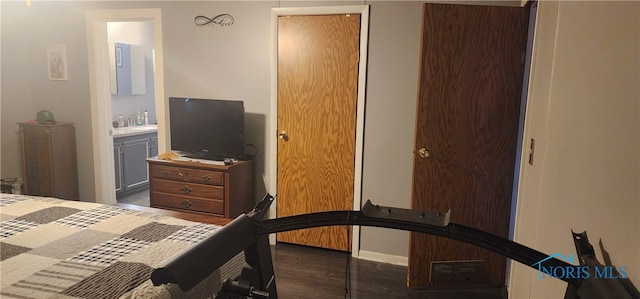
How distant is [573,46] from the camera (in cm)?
140

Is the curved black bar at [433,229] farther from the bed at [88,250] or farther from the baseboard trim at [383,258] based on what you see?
the baseboard trim at [383,258]

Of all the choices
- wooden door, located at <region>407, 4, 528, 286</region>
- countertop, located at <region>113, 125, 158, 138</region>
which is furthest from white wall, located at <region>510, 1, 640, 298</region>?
countertop, located at <region>113, 125, 158, 138</region>

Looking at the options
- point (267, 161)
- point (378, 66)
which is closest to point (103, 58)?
point (267, 161)

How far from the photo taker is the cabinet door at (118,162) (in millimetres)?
4492

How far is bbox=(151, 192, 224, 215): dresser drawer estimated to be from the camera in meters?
3.33

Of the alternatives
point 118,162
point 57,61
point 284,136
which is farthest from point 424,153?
point 57,61

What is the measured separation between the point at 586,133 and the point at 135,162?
4701mm

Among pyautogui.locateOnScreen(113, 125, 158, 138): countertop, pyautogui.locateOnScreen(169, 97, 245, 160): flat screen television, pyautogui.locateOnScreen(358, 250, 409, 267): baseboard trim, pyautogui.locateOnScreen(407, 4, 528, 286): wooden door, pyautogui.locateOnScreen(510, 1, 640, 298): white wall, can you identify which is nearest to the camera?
pyautogui.locateOnScreen(510, 1, 640, 298): white wall

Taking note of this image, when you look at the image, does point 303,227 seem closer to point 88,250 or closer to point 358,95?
point 88,250

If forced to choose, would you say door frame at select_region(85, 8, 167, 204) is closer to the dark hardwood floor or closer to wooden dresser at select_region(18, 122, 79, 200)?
wooden dresser at select_region(18, 122, 79, 200)

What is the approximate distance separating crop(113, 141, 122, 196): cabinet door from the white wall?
417 centimetres

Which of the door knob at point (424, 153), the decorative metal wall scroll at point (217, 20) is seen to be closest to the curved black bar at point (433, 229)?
the door knob at point (424, 153)

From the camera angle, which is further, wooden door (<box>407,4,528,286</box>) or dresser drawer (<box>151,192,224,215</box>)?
dresser drawer (<box>151,192,224,215</box>)

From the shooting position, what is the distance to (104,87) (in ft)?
13.2
